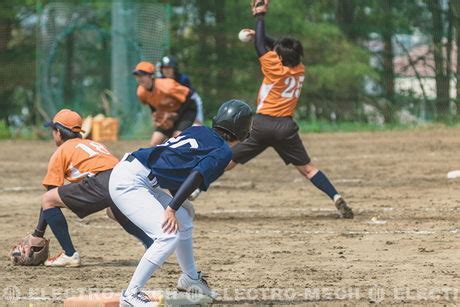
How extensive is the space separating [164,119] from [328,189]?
3.27m

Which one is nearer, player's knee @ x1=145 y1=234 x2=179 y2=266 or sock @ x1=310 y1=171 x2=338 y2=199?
player's knee @ x1=145 y1=234 x2=179 y2=266

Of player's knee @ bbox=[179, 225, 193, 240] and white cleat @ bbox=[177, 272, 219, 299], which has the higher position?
→ player's knee @ bbox=[179, 225, 193, 240]

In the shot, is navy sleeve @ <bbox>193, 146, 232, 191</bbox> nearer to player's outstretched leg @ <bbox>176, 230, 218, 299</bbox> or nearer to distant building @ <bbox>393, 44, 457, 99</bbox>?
player's outstretched leg @ <bbox>176, 230, 218, 299</bbox>

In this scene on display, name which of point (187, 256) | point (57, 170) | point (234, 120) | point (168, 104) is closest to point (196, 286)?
point (187, 256)

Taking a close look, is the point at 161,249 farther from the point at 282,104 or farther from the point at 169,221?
the point at 282,104

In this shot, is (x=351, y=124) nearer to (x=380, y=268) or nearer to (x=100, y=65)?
(x=100, y=65)

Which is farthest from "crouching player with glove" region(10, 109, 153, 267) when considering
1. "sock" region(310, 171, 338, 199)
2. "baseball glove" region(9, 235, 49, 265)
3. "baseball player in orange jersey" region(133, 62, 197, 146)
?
"baseball player in orange jersey" region(133, 62, 197, 146)

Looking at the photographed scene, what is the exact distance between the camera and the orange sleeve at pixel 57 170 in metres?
9.04

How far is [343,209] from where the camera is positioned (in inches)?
464

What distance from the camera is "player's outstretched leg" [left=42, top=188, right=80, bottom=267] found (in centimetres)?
903

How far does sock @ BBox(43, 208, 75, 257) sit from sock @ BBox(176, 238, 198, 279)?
1780 millimetres

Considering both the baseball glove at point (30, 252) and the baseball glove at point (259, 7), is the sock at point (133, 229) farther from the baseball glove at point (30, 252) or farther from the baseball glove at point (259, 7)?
the baseball glove at point (259, 7)

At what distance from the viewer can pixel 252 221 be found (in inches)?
475

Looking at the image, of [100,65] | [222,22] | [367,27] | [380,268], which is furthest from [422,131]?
[380,268]
